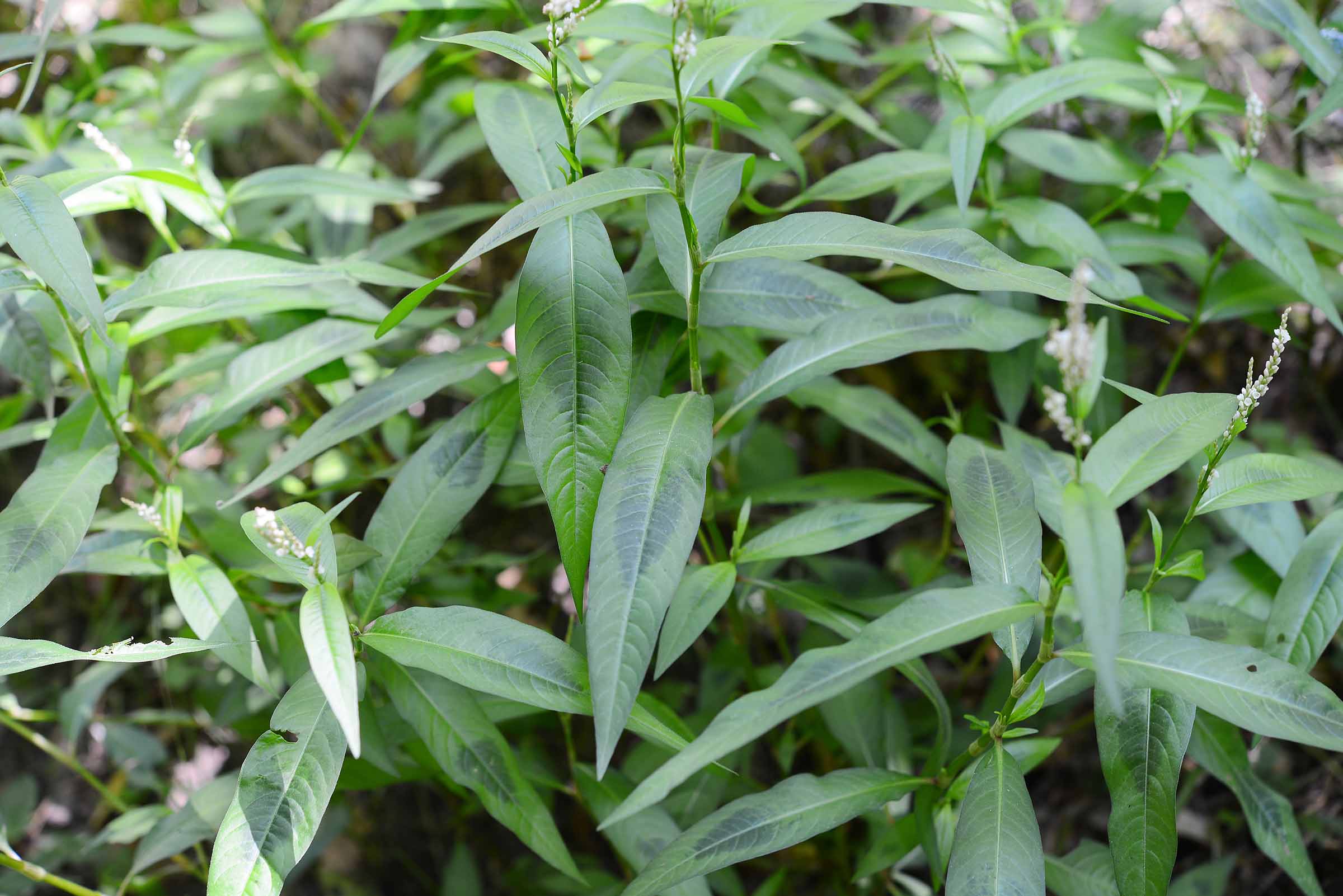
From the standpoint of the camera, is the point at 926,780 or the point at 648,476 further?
the point at 926,780

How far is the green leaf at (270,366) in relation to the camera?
48.4 inches

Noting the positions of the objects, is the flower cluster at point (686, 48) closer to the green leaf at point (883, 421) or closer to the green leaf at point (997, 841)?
the green leaf at point (883, 421)

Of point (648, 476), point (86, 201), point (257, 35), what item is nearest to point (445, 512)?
point (648, 476)

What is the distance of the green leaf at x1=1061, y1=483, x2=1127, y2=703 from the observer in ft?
2.04

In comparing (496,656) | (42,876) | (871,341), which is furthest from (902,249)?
(42,876)

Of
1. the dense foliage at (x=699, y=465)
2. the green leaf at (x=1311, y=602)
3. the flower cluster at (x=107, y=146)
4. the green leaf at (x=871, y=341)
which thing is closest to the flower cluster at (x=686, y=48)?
the dense foliage at (x=699, y=465)

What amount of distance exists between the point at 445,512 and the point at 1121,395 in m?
1.21

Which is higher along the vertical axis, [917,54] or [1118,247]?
[917,54]

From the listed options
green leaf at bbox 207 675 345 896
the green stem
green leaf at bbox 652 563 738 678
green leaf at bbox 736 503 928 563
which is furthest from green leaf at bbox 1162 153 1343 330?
the green stem

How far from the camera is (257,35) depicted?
6.67ft

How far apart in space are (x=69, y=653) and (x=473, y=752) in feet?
1.36

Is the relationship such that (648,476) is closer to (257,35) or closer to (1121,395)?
(1121,395)

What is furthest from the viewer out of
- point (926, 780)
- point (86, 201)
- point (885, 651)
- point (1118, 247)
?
point (1118, 247)

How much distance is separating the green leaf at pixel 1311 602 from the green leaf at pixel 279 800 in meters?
1.08
